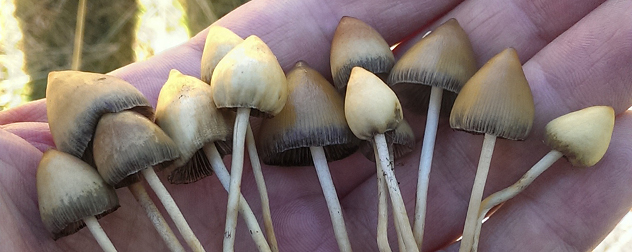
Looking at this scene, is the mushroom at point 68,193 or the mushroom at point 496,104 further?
the mushroom at point 496,104

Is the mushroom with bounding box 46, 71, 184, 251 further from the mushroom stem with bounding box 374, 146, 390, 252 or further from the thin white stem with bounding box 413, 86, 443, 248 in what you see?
the thin white stem with bounding box 413, 86, 443, 248

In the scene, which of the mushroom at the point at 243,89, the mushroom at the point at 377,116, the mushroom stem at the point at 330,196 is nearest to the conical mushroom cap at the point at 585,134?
the mushroom at the point at 377,116

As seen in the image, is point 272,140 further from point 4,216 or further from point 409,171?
point 4,216

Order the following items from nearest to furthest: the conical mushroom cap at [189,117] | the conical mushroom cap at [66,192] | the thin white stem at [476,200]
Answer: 1. the conical mushroom cap at [66,192]
2. the conical mushroom cap at [189,117]
3. the thin white stem at [476,200]

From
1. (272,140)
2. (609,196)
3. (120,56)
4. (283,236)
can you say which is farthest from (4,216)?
(609,196)

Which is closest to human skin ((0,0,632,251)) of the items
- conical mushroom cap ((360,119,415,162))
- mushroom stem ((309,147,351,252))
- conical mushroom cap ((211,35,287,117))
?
conical mushroom cap ((360,119,415,162))

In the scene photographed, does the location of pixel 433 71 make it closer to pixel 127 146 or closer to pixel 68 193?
pixel 127 146

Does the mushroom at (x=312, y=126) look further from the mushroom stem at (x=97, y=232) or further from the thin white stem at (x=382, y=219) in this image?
the mushroom stem at (x=97, y=232)

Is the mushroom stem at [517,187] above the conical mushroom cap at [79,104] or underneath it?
underneath
